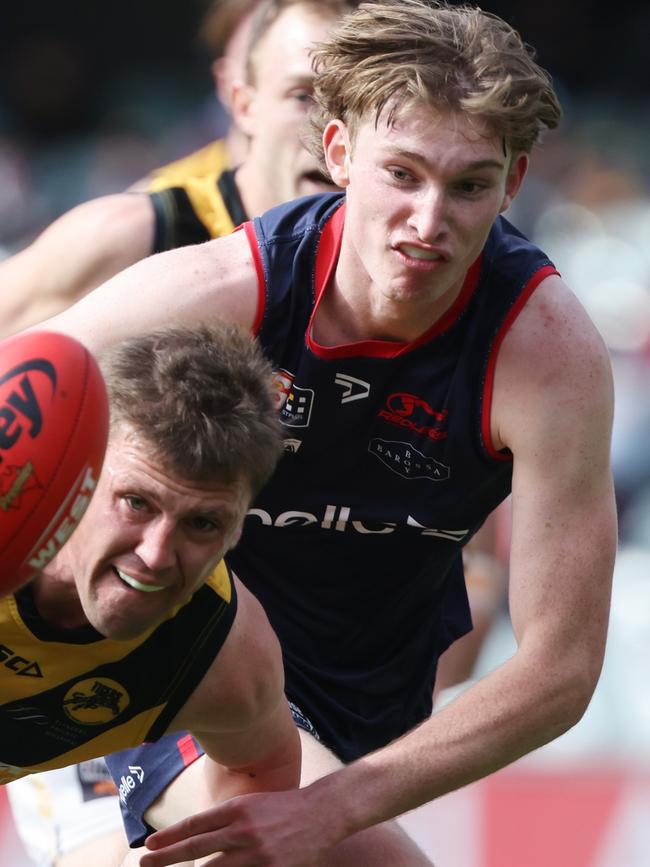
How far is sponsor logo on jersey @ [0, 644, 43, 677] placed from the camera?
10.5ft

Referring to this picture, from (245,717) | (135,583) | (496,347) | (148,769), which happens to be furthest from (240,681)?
(496,347)

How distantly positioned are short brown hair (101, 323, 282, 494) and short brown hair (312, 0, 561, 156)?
73 centimetres

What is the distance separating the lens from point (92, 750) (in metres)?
3.57

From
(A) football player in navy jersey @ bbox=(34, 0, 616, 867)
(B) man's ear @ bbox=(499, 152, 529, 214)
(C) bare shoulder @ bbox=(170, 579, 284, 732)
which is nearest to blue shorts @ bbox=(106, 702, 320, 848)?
(A) football player in navy jersey @ bbox=(34, 0, 616, 867)

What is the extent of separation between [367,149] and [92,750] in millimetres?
1588

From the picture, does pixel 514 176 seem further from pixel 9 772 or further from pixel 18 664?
pixel 9 772

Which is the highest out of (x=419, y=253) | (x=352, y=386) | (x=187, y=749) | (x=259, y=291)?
(x=419, y=253)

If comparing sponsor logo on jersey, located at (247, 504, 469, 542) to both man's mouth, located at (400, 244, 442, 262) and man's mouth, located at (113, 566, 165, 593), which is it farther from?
man's mouth, located at (113, 566, 165, 593)

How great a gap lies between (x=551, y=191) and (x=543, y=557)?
736 centimetres

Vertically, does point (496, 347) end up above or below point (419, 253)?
below

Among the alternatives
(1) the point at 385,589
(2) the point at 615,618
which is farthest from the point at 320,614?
(2) the point at 615,618

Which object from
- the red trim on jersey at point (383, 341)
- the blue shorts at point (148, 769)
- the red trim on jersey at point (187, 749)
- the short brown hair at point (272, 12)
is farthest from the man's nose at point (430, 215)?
the short brown hair at point (272, 12)

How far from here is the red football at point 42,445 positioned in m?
2.59

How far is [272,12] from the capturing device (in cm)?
Answer: 579
